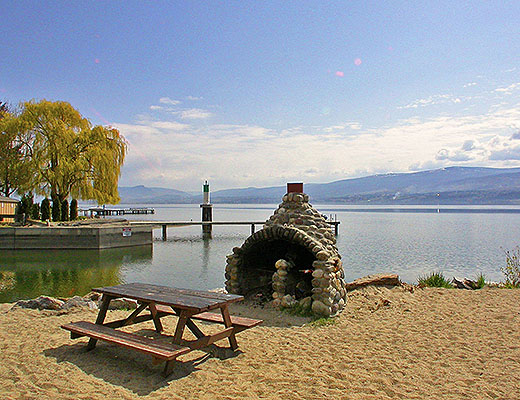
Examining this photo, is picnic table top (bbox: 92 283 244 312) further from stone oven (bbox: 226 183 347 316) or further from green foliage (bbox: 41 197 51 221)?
green foliage (bbox: 41 197 51 221)

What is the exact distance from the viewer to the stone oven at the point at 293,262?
754cm

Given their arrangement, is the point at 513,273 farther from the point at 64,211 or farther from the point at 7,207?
the point at 7,207

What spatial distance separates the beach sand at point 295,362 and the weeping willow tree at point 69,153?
2654cm

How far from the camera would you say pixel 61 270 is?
19.4 m

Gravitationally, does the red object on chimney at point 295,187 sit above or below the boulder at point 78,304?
above

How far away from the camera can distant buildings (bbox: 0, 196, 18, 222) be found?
2862cm

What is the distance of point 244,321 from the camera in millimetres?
5555

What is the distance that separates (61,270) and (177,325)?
57.1 ft

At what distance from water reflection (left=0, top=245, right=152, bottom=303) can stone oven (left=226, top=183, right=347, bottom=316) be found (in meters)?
7.29

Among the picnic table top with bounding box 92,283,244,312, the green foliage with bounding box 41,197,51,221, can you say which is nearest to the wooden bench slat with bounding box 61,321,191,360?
the picnic table top with bounding box 92,283,244,312

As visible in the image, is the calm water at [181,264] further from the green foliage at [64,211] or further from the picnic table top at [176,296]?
the picnic table top at [176,296]

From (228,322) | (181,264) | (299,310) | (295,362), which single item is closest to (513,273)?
(299,310)

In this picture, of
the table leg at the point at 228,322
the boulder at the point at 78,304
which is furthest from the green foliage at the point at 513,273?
the boulder at the point at 78,304

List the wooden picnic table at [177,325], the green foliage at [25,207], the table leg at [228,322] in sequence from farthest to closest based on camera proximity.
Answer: the green foliage at [25,207] → the table leg at [228,322] → the wooden picnic table at [177,325]
